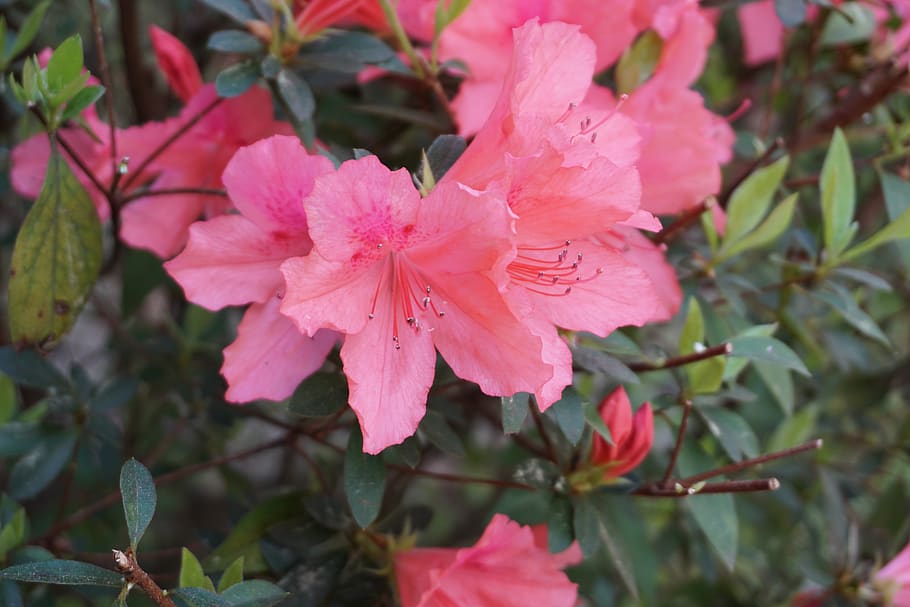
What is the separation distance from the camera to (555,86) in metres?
0.84

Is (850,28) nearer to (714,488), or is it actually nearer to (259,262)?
(714,488)

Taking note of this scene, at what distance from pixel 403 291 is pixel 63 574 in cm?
38

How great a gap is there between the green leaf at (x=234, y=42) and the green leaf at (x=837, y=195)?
68cm

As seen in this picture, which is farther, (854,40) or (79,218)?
(854,40)

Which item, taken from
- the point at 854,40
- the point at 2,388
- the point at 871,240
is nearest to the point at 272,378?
the point at 2,388

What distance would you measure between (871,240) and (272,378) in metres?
0.71

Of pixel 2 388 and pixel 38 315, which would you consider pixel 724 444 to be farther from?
pixel 2 388

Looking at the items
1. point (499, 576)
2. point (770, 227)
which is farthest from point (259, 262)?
point (770, 227)

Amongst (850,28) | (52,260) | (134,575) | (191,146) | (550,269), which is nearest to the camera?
(134,575)

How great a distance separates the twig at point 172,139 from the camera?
100 centimetres

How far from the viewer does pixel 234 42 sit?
3.22 ft

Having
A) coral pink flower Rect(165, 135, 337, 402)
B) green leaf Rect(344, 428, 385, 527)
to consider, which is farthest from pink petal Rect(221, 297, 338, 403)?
green leaf Rect(344, 428, 385, 527)

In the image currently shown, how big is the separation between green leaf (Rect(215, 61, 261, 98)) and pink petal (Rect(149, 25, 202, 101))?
0.09 meters

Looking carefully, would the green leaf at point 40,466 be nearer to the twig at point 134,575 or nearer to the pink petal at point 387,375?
the twig at point 134,575
